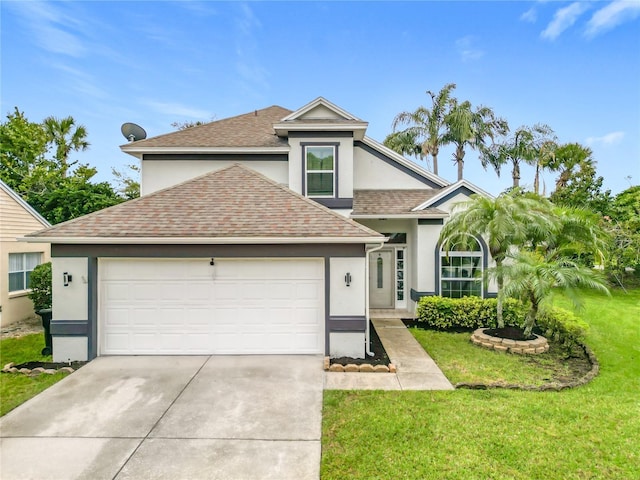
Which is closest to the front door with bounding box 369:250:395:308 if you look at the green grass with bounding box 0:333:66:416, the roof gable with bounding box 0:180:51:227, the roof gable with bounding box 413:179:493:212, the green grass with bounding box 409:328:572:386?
the roof gable with bounding box 413:179:493:212

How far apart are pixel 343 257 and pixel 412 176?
6901mm

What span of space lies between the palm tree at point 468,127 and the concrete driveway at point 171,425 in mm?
22155

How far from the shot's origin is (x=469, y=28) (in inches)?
574

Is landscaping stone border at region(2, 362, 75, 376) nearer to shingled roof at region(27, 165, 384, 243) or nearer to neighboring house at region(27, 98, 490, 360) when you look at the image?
neighboring house at region(27, 98, 490, 360)

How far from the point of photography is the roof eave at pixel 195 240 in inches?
284

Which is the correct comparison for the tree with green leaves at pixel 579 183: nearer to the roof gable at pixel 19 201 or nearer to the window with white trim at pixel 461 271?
the window with white trim at pixel 461 271

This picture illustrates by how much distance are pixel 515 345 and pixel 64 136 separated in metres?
30.1

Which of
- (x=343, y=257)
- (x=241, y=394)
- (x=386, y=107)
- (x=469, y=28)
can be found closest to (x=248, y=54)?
(x=469, y=28)

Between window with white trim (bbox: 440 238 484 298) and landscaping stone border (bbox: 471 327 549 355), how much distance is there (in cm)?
282

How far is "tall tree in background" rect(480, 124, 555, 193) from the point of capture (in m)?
24.4

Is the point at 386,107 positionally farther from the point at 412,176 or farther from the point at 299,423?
the point at 299,423

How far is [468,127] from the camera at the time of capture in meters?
23.2

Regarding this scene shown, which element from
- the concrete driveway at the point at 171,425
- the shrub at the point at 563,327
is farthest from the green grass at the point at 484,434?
the shrub at the point at 563,327

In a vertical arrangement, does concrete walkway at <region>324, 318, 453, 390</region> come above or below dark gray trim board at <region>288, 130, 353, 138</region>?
below
